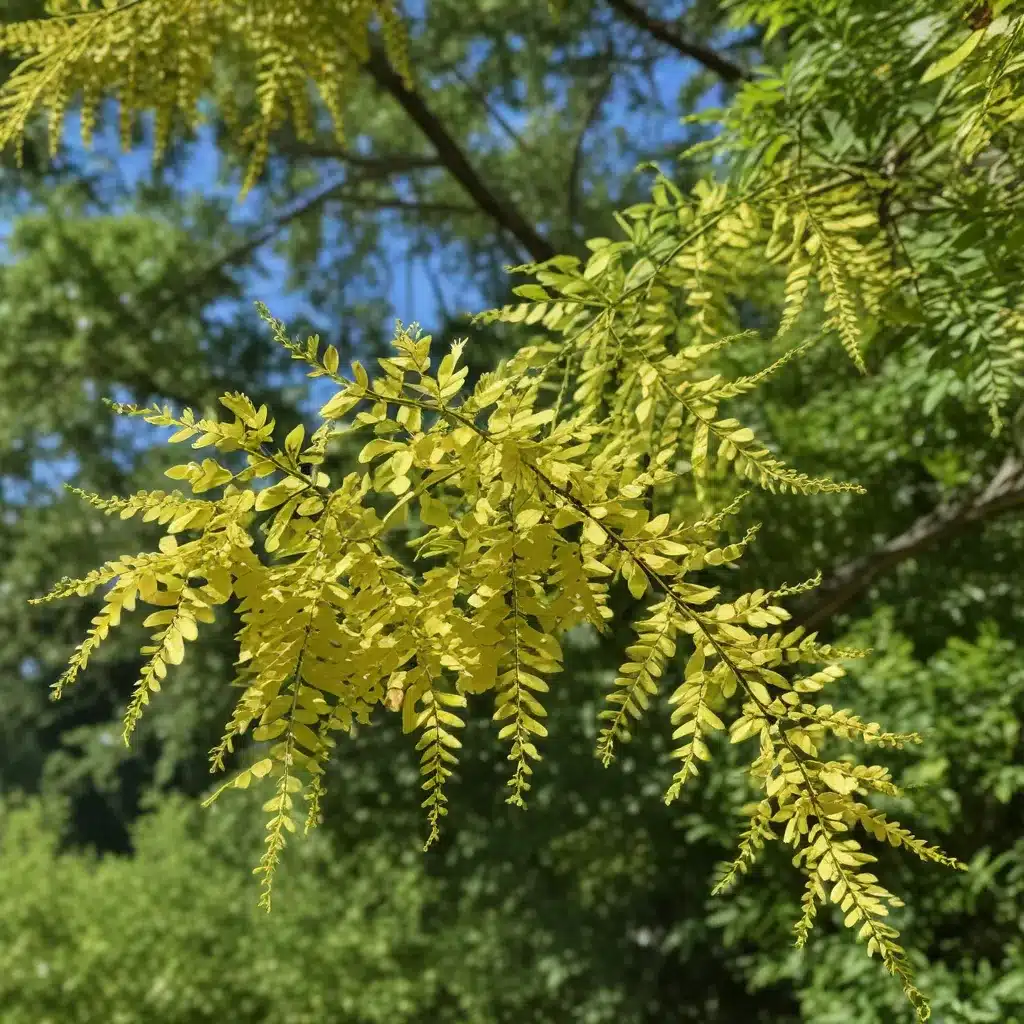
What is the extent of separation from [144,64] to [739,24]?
1.65m

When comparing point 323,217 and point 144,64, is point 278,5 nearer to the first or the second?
point 144,64

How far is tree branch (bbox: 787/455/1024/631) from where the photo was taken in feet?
12.6

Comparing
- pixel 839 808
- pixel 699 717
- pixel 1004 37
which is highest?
pixel 1004 37

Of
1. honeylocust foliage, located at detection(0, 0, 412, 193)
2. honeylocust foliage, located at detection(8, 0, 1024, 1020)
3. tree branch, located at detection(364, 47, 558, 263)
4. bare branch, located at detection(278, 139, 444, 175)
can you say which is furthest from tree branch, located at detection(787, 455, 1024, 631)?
bare branch, located at detection(278, 139, 444, 175)

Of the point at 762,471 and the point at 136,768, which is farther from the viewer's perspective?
the point at 136,768

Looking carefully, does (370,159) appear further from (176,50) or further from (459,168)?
(176,50)

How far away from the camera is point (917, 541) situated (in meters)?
4.15

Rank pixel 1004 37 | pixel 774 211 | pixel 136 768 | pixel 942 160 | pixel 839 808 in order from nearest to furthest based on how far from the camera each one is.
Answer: pixel 839 808 < pixel 1004 37 < pixel 774 211 < pixel 942 160 < pixel 136 768

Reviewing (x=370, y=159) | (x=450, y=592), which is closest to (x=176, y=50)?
(x=450, y=592)

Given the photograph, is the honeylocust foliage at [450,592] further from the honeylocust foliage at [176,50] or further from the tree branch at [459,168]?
the tree branch at [459,168]

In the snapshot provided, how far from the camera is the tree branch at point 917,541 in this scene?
12.6 feet

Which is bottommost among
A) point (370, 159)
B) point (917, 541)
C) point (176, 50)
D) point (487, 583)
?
point (487, 583)

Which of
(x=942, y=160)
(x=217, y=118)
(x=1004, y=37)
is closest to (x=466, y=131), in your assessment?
(x=217, y=118)

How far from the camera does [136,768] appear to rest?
73.6 ft
